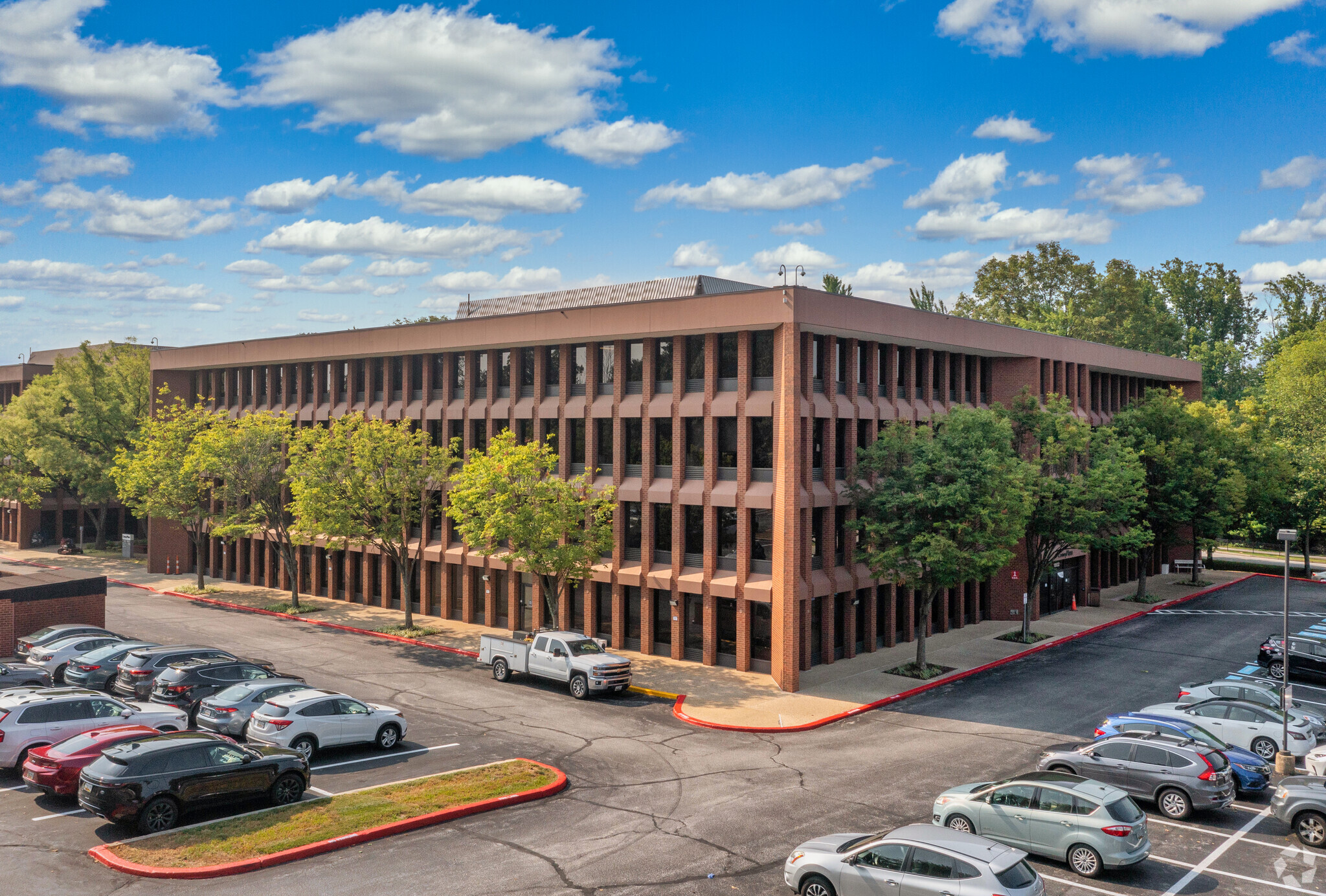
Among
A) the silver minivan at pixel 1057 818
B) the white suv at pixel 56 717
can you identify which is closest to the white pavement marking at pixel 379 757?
the white suv at pixel 56 717

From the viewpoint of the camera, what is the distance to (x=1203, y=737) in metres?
24.6

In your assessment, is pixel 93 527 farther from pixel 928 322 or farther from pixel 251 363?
pixel 928 322

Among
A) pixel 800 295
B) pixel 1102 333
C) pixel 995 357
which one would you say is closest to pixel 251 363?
pixel 800 295

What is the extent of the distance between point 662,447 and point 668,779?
17.2 metres

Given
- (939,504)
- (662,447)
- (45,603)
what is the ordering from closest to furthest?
(939,504), (45,603), (662,447)

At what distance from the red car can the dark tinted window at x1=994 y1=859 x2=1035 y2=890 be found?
57.3ft

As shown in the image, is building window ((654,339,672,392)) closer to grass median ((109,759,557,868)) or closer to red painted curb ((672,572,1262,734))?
red painted curb ((672,572,1262,734))

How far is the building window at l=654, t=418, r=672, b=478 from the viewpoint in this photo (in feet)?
129

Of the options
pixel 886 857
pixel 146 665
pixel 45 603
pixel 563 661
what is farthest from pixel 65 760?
pixel 45 603

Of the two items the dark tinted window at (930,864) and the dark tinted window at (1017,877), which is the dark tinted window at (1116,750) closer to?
the dark tinted window at (1017,877)

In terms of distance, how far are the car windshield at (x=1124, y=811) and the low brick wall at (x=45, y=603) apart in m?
37.9

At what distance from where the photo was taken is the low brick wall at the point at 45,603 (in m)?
37.3

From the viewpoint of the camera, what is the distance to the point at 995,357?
1922 inches

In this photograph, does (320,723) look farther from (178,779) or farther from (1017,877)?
(1017,877)
